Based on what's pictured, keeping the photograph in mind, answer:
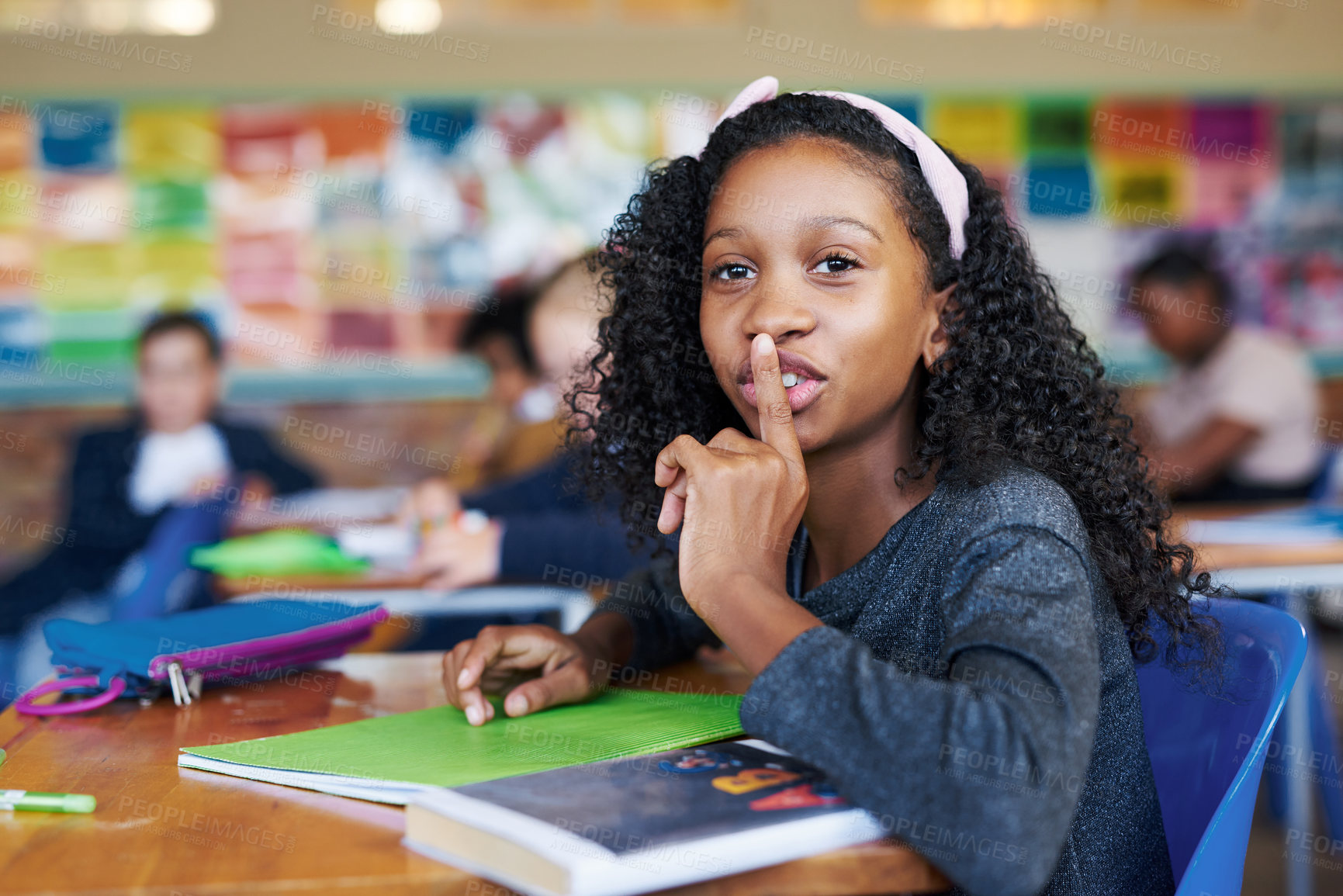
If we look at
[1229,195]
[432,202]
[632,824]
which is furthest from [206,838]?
[1229,195]

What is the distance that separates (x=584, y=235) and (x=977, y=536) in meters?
4.02

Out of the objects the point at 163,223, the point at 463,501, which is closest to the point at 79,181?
the point at 163,223

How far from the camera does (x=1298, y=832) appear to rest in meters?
2.34

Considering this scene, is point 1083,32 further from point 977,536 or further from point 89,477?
point 977,536

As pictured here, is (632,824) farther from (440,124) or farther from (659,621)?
(440,124)

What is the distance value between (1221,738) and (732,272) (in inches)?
25.2

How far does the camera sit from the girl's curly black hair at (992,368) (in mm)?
1171

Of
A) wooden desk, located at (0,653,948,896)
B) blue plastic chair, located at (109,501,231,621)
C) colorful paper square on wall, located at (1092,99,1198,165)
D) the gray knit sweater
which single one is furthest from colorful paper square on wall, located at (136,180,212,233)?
the gray knit sweater

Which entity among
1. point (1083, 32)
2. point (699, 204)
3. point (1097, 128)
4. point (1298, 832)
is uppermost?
point (1083, 32)

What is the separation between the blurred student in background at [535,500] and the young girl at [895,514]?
1.11 feet

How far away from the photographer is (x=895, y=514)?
125cm

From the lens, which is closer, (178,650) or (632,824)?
(632,824)

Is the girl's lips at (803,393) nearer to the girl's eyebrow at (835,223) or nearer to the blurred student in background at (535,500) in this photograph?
the girl's eyebrow at (835,223)

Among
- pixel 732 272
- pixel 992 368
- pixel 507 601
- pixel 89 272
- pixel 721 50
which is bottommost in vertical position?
pixel 507 601
